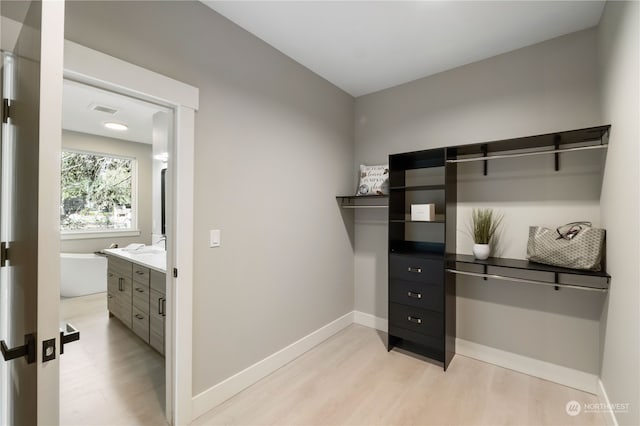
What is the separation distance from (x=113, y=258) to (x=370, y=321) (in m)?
3.08

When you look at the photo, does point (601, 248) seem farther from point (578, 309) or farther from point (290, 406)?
point (290, 406)

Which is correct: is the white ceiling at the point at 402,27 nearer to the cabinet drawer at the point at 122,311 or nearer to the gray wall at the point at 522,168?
A: the gray wall at the point at 522,168

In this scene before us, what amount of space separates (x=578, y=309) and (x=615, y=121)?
137cm

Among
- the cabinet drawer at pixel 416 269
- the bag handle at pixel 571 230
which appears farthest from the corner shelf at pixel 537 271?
the bag handle at pixel 571 230

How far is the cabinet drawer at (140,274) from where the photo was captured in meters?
2.70

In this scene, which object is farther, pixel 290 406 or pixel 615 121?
pixel 290 406

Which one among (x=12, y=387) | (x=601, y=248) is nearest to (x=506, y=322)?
(x=601, y=248)

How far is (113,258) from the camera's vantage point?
11.1 ft

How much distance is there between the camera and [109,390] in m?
2.13

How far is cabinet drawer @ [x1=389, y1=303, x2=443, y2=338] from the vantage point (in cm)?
248

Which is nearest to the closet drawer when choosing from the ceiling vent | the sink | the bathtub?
the sink

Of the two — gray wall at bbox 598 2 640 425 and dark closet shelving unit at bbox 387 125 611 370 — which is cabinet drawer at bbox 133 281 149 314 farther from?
gray wall at bbox 598 2 640 425

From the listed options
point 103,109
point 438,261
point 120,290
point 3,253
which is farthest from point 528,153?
point 103,109

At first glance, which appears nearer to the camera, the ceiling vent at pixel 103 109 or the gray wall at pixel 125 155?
the ceiling vent at pixel 103 109
